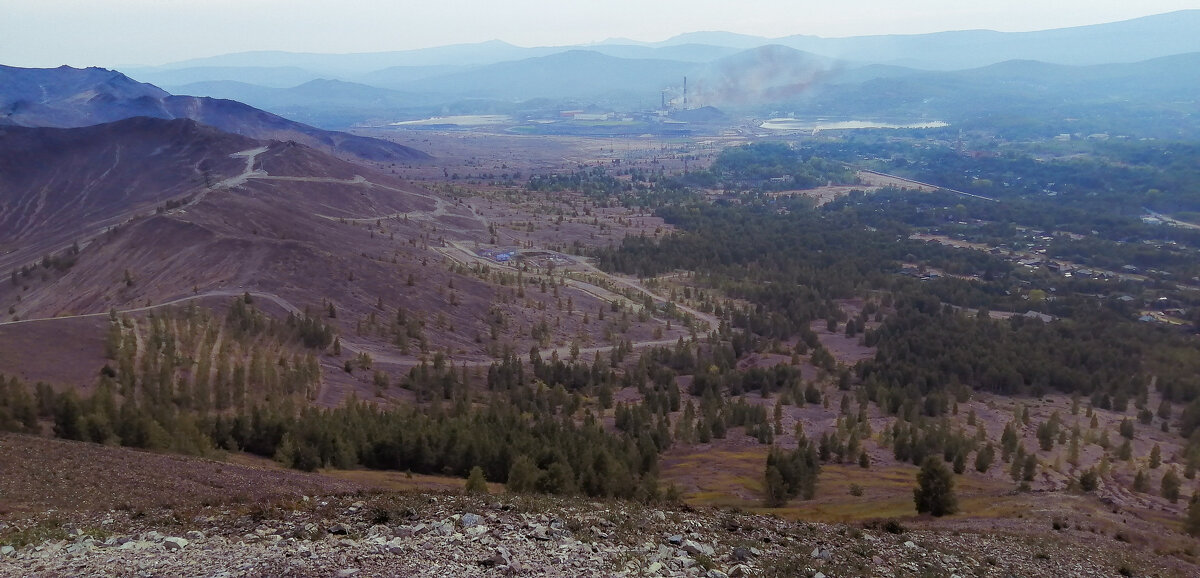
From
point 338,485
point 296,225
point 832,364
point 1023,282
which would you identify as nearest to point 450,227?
point 296,225

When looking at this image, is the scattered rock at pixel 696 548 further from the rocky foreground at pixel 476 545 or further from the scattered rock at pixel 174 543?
the scattered rock at pixel 174 543

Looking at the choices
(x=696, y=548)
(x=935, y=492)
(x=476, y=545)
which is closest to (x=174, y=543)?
(x=476, y=545)

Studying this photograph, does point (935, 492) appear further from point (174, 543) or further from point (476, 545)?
point (174, 543)

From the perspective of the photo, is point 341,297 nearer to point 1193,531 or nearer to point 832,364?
point 832,364

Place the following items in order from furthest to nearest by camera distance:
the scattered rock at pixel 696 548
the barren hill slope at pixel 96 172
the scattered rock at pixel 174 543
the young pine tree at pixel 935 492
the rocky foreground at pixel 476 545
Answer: the barren hill slope at pixel 96 172 → the young pine tree at pixel 935 492 → the scattered rock at pixel 696 548 → the scattered rock at pixel 174 543 → the rocky foreground at pixel 476 545

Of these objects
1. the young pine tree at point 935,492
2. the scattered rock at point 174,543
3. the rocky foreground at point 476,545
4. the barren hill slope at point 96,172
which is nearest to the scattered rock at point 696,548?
the rocky foreground at point 476,545

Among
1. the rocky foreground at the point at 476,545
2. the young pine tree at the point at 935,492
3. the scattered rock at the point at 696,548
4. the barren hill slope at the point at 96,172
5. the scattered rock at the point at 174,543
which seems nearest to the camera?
the rocky foreground at the point at 476,545

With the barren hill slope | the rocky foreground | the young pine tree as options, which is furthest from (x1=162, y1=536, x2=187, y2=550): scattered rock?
the barren hill slope

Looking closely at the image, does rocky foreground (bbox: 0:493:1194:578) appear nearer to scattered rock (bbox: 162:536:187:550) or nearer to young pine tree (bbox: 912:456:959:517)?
scattered rock (bbox: 162:536:187:550)
